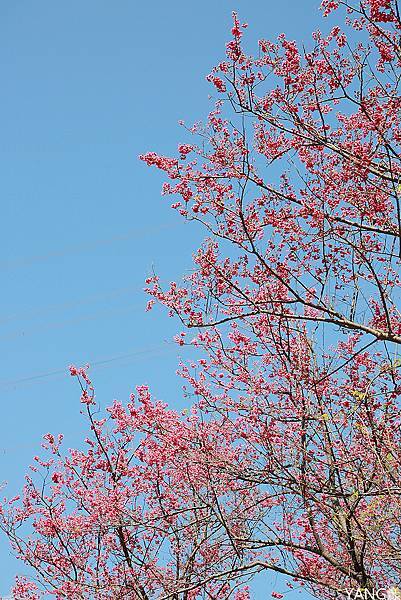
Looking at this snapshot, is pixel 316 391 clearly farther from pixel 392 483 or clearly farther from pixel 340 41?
pixel 340 41

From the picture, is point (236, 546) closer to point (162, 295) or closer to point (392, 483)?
point (392, 483)

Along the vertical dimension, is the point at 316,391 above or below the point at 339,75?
below

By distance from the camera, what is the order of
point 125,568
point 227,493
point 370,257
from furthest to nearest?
point 125,568, point 227,493, point 370,257

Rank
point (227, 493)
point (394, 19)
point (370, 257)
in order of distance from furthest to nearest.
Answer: point (227, 493)
point (370, 257)
point (394, 19)

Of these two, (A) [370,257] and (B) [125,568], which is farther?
(B) [125,568]

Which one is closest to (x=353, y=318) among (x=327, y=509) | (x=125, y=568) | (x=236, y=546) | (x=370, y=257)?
(x=370, y=257)

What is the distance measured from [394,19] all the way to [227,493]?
4.34 metres

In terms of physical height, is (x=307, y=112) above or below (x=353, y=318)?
above

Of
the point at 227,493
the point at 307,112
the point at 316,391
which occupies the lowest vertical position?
the point at 227,493

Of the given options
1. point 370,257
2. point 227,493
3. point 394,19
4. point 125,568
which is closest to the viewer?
point 394,19

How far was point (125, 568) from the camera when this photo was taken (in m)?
7.94

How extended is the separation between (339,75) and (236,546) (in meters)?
4.24

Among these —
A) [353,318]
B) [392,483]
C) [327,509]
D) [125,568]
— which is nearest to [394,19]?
[353,318]

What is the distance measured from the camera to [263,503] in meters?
6.69
